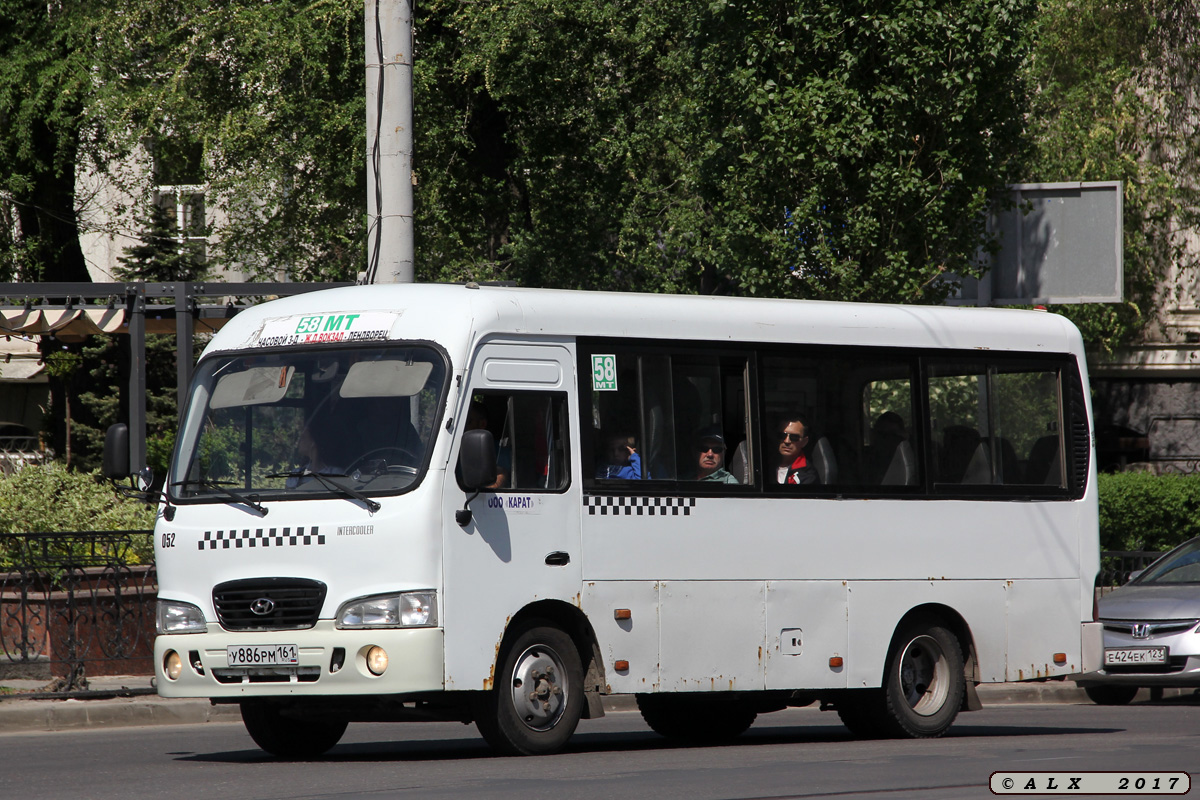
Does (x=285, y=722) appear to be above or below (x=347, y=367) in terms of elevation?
below

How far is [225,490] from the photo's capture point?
10.1 meters

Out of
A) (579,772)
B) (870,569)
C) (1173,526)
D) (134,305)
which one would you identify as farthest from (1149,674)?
(1173,526)

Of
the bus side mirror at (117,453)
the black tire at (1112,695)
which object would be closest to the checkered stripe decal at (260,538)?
the bus side mirror at (117,453)

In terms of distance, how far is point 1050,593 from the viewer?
1264cm

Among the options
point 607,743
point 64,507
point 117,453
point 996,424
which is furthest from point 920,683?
point 64,507

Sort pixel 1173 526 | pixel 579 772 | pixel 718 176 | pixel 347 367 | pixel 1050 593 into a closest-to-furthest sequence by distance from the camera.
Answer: pixel 579 772 < pixel 347 367 < pixel 1050 593 < pixel 718 176 < pixel 1173 526

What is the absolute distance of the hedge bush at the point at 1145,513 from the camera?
88.1ft

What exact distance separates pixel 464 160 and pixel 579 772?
16609 mm

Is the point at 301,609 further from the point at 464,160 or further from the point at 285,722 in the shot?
the point at 464,160

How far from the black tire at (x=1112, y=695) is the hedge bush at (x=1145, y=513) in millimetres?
9823

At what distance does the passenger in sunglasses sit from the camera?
11.4 metres

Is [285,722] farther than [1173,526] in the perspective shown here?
No

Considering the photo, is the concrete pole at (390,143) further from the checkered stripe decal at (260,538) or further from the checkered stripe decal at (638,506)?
the checkered stripe decal at (260,538)

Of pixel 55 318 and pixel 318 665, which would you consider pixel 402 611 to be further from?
pixel 55 318
